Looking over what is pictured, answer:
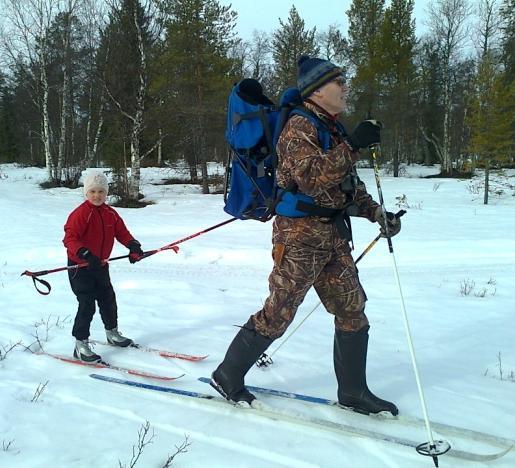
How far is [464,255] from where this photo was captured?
28.4 feet

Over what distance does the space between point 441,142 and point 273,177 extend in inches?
1423

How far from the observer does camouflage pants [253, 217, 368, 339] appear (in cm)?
285

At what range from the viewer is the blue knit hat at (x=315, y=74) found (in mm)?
2777

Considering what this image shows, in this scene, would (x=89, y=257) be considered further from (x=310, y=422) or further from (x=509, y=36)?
(x=509, y=36)

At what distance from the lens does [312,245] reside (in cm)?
284

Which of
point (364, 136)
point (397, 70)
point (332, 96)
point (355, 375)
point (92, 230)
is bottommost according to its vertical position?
point (355, 375)

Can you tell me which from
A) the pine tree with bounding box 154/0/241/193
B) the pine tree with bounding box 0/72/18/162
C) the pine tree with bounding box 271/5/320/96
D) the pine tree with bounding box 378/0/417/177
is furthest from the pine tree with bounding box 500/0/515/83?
the pine tree with bounding box 0/72/18/162

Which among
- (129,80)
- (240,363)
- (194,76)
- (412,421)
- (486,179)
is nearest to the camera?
(412,421)

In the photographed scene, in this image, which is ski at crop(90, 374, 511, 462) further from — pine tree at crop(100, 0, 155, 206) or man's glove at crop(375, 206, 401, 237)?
pine tree at crop(100, 0, 155, 206)

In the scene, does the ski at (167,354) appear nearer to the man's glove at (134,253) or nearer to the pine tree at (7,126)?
the man's glove at (134,253)

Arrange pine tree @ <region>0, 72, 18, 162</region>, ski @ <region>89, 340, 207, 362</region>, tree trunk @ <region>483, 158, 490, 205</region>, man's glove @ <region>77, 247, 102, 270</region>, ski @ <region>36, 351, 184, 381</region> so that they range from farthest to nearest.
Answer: pine tree @ <region>0, 72, 18, 162</region> < tree trunk @ <region>483, 158, 490, 205</region> < ski @ <region>89, 340, 207, 362</region> < man's glove @ <region>77, 247, 102, 270</region> < ski @ <region>36, 351, 184, 381</region>

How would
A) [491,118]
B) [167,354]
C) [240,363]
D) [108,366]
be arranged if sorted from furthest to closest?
[491,118] < [167,354] < [108,366] < [240,363]

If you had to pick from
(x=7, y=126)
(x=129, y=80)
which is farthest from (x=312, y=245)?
(x=7, y=126)

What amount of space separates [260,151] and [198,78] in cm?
1823
